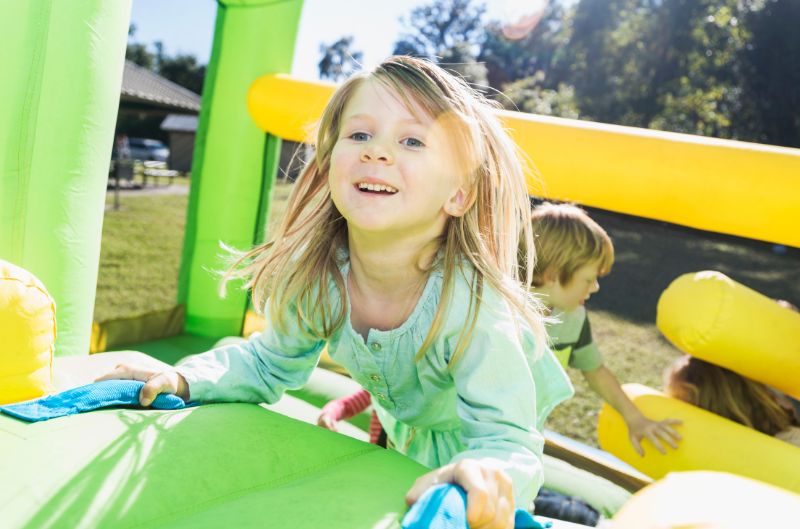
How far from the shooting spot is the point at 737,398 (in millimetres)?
1889

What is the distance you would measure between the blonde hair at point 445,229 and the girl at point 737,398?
2.99 feet

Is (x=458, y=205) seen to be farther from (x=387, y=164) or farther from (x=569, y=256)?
(x=569, y=256)

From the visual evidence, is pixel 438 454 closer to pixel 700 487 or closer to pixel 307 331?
pixel 307 331

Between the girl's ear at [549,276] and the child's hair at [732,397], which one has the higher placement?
the girl's ear at [549,276]

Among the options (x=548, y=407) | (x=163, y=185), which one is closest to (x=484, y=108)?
(x=548, y=407)

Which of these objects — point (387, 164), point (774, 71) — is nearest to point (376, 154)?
point (387, 164)

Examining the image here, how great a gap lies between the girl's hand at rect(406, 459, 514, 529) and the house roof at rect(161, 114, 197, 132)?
31.8ft

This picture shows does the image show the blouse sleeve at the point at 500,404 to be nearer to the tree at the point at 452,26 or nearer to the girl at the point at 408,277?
the girl at the point at 408,277

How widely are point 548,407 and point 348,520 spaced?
0.77 metres

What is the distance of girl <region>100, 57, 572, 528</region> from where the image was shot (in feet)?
3.46

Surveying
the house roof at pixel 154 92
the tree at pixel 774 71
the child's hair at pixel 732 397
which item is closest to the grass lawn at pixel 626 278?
the child's hair at pixel 732 397

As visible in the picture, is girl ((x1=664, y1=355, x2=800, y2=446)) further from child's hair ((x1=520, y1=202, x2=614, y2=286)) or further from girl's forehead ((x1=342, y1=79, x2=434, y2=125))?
girl's forehead ((x1=342, y1=79, x2=434, y2=125))

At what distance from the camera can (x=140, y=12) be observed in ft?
13.6

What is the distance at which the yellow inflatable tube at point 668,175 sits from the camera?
5.63 feet
